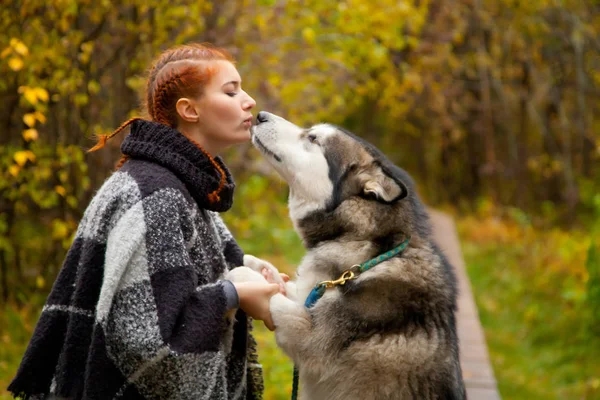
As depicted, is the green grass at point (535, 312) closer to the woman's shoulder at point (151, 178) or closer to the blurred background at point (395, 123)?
the blurred background at point (395, 123)

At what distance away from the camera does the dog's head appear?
279 centimetres

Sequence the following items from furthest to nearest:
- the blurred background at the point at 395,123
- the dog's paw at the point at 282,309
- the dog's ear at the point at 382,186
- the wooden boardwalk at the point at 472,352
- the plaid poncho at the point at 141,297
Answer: the wooden boardwalk at the point at 472,352 → the blurred background at the point at 395,123 → the dog's ear at the point at 382,186 → the dog's paw at the point at 282,309 → the plaid poncho at the point at 141,297

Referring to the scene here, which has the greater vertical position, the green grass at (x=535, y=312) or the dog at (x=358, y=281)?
the green grass at (x=535, y=312)

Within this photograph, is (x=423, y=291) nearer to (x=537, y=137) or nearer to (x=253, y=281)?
(x=253, y=281)

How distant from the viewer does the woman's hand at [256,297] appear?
7.94 ft

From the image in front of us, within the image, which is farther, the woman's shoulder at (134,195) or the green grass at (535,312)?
the green grass at (535,312)

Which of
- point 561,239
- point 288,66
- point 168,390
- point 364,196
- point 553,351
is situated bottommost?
point 168,390

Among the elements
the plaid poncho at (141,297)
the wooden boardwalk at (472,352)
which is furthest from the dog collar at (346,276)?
the wooden boardwalk at (472,352)

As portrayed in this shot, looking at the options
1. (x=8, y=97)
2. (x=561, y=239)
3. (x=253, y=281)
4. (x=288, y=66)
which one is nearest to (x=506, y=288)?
(x=561, y=239)

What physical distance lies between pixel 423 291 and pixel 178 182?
98cm

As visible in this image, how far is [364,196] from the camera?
112 inches

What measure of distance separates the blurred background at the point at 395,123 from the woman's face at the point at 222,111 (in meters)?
1.59

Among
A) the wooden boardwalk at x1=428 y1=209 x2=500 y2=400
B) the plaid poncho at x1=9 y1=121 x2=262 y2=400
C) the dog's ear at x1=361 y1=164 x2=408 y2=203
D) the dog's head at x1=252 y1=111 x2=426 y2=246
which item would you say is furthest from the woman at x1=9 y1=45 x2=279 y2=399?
the wooden boardwalk at x1=428 y1=209 x2=500 y2=400

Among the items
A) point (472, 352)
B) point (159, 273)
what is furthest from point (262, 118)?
point (472, 352)
